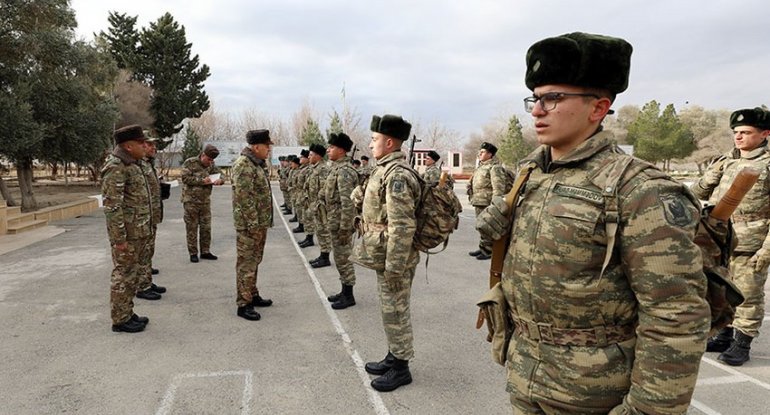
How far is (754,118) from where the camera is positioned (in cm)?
373

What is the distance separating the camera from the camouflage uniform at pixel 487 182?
8.42 metres

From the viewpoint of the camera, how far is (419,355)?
4.14 meters

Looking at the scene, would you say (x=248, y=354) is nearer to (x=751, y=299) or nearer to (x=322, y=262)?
(x=322, y=262)

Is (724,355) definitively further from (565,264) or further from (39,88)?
(39,88)

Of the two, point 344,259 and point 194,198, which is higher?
point 194,198

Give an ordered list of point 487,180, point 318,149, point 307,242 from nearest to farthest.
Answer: point 487,180 → point 318,149 → point 307,242

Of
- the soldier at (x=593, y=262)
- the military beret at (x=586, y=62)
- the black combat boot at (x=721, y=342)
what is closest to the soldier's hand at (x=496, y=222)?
the soldier at (x=593, y=262)

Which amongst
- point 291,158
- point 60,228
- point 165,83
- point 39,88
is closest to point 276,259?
point 291,158

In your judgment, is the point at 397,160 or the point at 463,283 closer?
the point at 397,160

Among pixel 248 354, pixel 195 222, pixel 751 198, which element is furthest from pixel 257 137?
pixel 751 198

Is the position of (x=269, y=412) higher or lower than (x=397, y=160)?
lower

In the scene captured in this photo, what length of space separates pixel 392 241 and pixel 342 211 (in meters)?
3.28

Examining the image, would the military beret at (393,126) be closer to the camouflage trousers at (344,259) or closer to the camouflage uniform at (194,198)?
the camouflage trousers at (344,259)

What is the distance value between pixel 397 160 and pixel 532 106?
201 cm
